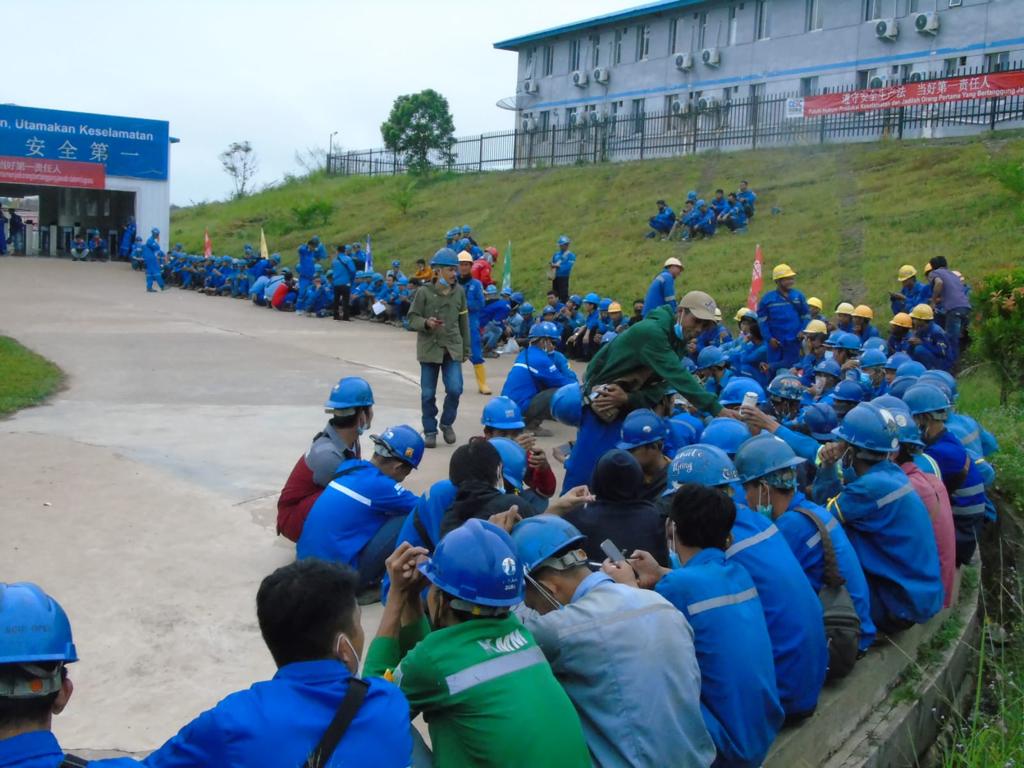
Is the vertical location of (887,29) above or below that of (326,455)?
above

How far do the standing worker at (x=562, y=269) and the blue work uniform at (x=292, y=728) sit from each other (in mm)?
17396

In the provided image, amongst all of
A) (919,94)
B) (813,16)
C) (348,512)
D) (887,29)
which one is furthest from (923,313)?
(813,16)

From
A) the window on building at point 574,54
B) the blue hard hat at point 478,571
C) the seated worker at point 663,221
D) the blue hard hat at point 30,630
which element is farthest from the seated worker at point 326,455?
the window on building at point 574,54

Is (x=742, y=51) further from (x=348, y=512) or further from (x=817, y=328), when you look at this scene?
(x=348, y=512)

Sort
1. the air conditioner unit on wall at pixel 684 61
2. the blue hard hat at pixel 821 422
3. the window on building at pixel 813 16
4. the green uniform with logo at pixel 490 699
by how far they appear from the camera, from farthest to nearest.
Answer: the air conditioner unit on wall at pixel 684 61 < the window on building at pixel 813 16 < the blue hard hat at pixel 821 422 < the green uniform with logo at pixel 490 699

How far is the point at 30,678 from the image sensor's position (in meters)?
2.36

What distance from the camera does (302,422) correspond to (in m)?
10.8

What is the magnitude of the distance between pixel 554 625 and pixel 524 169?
115 ft

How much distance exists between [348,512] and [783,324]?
7.45 metres

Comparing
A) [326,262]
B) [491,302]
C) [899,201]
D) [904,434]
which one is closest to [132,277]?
[326,262]

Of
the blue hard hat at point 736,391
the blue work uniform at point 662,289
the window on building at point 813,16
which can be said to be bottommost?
the blue hard hat at point 736,391

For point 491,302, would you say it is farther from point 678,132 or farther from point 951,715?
point 678,132

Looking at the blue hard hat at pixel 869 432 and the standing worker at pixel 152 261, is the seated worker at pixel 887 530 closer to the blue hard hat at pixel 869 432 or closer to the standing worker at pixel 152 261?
the blue hard hat at pixel 869 432

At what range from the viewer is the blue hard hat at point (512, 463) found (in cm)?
557
